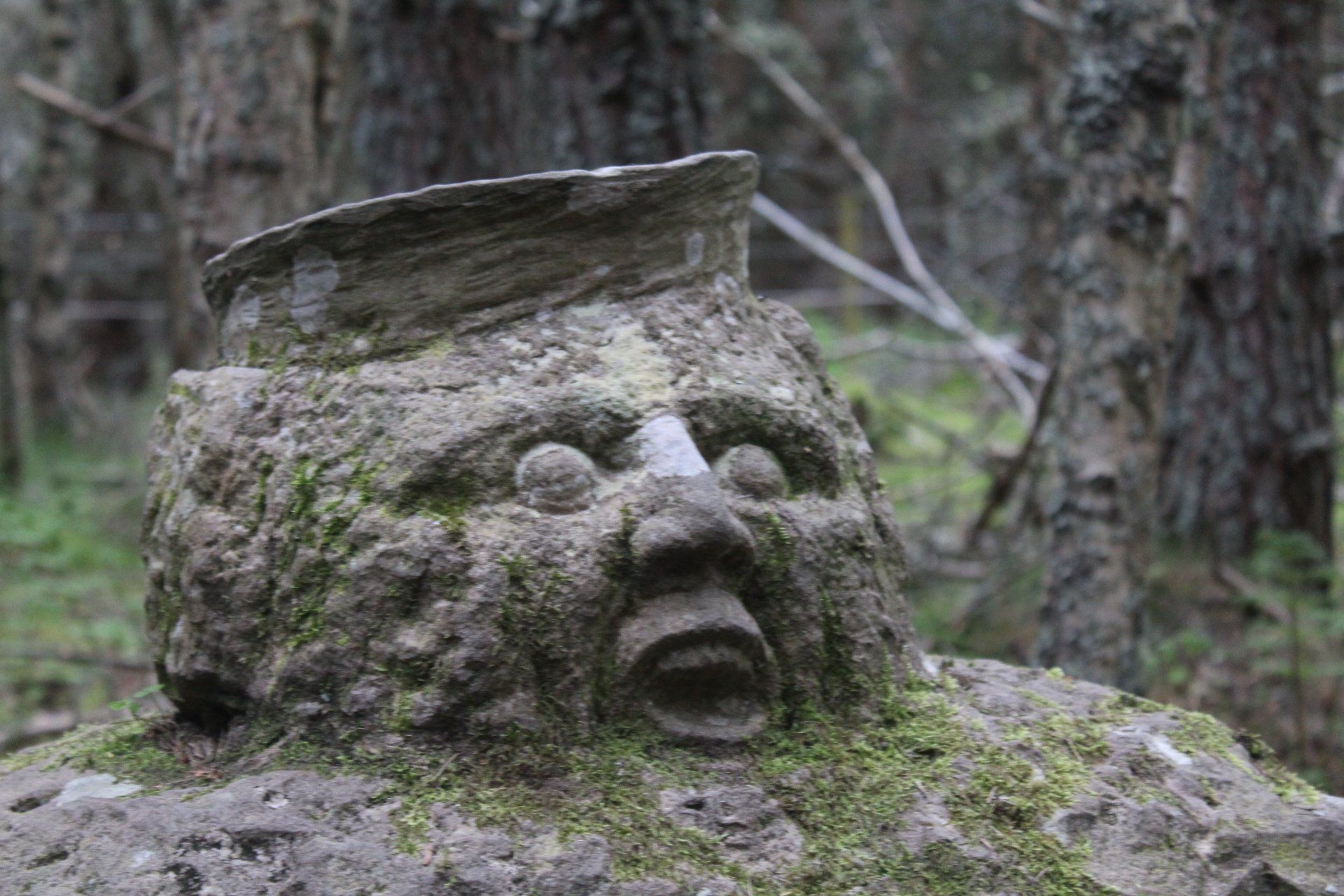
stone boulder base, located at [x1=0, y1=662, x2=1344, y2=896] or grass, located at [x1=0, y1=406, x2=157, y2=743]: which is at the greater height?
stone boulder base, located at [x1=0, y1=662, x2=1344, y2=896]

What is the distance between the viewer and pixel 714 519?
2.12 meters

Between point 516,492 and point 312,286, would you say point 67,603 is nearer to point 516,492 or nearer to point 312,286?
point 312,286

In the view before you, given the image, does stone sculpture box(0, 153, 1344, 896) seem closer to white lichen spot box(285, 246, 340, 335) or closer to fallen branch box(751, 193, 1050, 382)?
white lichen spot box(285, 246, 340, 335)

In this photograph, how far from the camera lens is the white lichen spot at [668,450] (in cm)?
218

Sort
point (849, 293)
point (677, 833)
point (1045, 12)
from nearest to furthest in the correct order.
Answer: point (677, 833)
point (1045, 12)
point (849, 293)

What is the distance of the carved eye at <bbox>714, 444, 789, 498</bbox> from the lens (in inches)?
90.2

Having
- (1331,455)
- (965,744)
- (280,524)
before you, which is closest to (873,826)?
(965,744)

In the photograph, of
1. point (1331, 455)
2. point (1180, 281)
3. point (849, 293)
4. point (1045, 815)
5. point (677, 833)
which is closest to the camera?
point (677, 833)

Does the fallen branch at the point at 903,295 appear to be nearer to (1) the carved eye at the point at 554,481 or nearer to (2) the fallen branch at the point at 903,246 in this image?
(2) the fallen branch at the point at 903,246

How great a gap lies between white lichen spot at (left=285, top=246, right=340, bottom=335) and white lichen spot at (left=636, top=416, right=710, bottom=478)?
627 millimetres

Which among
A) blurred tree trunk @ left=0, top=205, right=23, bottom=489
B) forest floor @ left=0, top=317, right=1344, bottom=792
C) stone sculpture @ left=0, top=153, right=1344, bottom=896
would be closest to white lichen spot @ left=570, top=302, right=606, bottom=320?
stone sculpture @ left=0, top=153, right=1344, bottom=896

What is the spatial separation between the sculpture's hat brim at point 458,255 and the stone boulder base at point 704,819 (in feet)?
2.49

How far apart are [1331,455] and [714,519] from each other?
14.7 feet

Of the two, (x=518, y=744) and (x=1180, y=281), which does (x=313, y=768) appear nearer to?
(x=518, y=744)
